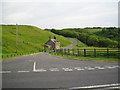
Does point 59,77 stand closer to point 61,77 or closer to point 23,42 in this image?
point 61,77

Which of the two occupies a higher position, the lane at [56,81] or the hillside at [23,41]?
the hillside at [23,41]

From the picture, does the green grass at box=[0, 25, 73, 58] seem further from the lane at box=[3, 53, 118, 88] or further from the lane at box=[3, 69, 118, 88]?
the lane at box=[3, 69, 118, 88]

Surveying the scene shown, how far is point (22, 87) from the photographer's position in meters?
7.00

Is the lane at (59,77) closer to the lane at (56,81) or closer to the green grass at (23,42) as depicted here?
the lane at (56,81)

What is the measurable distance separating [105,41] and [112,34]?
42.2 metres

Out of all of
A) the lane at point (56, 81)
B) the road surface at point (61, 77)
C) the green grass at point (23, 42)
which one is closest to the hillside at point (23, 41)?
the green grass at point (23, 42)

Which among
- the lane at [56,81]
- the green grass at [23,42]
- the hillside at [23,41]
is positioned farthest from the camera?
the hillside at [23,41]

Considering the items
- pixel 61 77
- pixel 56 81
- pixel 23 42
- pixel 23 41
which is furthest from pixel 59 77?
pixel 23 41

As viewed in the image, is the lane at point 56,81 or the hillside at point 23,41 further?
the hillside at point 23,41

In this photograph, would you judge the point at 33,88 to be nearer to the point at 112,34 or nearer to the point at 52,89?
the point at 52,89

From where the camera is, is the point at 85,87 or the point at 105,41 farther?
the point at 105,41

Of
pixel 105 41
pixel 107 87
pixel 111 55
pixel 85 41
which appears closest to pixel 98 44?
pixel 105 41

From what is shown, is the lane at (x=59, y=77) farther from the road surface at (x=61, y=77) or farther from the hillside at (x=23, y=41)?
the hillside at (x=23, y=41)

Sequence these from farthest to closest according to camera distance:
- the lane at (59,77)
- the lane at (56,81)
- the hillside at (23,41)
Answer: the hillside at (23,41), the lane at (59,77), the lane at (56,81)
